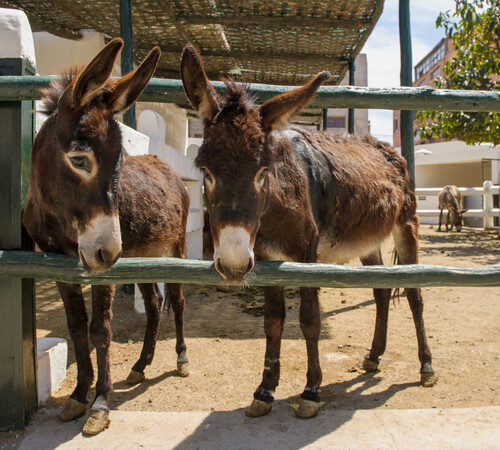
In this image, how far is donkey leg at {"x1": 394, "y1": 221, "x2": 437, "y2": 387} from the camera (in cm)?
329

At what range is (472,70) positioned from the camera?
10.4 meters

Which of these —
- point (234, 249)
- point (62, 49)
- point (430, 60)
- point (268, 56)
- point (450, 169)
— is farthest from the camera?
point (430, 60)

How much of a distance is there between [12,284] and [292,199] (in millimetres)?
1600

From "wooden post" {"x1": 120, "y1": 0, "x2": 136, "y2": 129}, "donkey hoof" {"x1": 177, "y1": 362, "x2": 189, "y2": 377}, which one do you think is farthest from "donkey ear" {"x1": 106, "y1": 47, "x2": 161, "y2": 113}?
"wooden post" {"x1": 120, "y1": 0, "x2": 136, "y2": 129}

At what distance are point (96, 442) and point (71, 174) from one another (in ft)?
4.45

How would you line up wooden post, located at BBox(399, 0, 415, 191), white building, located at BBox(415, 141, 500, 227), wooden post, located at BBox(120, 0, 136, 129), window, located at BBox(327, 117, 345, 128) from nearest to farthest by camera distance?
wooden post, located at BBox(399, 0, 415, 191)
wooden post, located at BBox(120, 0, 136, 129)
white building, located at BBox(415, 141, 500, 227)
window, located at BBox(327, 117, 345, 128)

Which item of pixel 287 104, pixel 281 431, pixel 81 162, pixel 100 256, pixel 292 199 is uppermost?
pixel 287 104

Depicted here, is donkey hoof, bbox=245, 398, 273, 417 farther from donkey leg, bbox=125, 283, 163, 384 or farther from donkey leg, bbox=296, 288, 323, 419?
donkey leg, bbox=125, 283, 163, 384

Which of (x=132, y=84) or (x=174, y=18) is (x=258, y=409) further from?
(x=174, y=18)

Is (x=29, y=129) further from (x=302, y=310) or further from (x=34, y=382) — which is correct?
(x=302, y=310)

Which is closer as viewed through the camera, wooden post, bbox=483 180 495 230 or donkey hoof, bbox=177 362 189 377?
donkey hoof, bbox=177 362 189 377

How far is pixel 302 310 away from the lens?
2.69 metres

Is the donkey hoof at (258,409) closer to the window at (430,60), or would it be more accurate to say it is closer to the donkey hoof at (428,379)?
the donkey hoof at (428,379)

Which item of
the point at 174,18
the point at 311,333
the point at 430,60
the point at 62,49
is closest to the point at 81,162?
the point at 311,333
